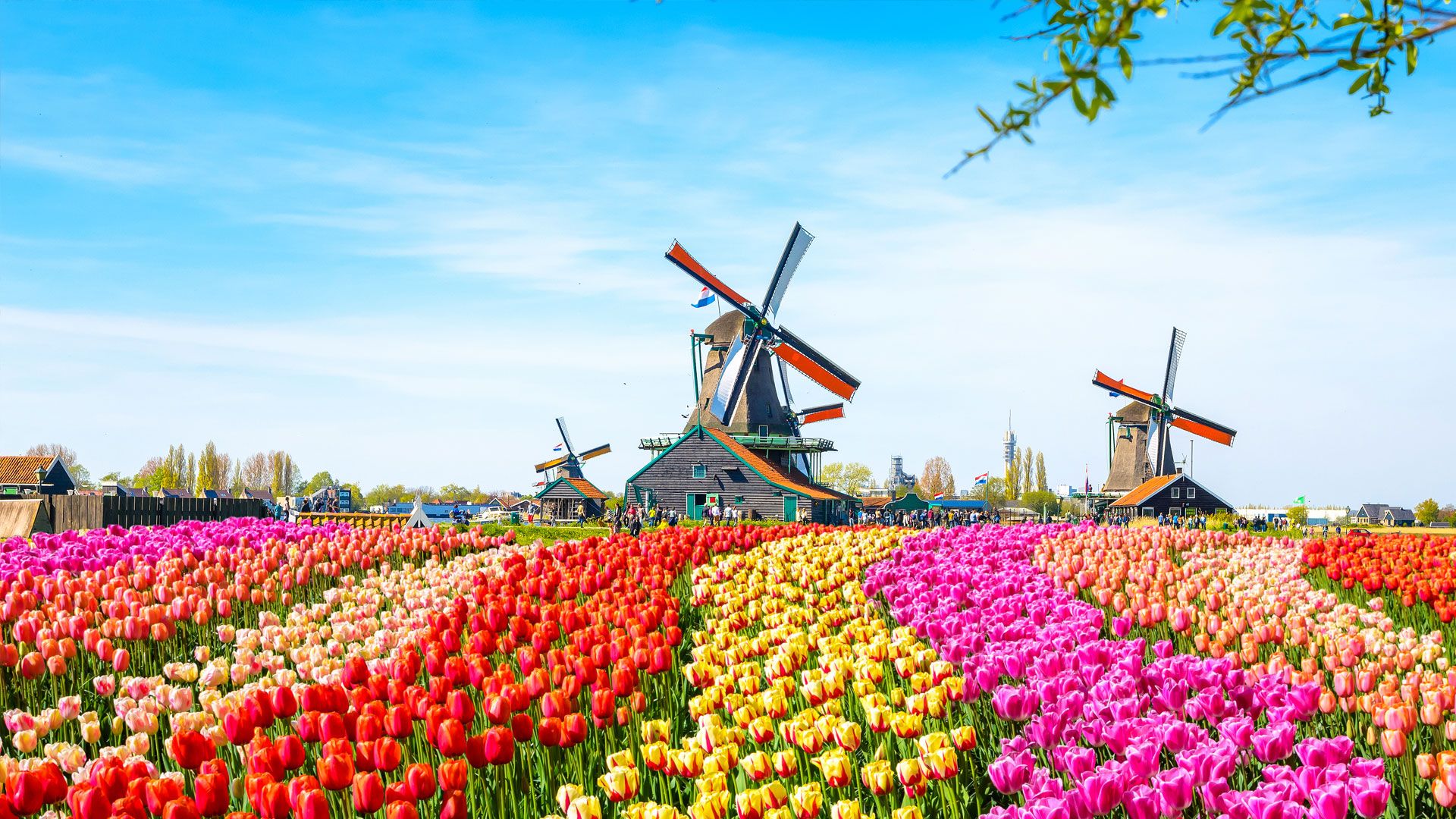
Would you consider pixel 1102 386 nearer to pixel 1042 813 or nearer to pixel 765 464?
pixel 765 464

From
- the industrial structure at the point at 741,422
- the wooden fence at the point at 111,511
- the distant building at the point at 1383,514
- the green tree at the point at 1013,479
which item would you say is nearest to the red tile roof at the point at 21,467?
the industrial structure at the point at 741,422

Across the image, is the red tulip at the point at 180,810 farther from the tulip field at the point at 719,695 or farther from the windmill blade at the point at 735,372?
the windmill blade at the point at 735,372

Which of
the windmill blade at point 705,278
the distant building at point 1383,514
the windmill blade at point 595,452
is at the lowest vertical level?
the distant building at point 1383,514

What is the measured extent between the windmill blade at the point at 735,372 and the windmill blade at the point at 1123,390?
92.7ft

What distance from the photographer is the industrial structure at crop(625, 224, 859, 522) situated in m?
44.3

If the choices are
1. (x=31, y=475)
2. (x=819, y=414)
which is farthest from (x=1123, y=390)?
(x=31, y=475)

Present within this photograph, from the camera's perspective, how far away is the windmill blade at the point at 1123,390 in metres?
63.3

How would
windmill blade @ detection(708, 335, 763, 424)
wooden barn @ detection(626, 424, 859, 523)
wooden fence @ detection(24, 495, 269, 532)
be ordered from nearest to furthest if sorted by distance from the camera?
wooden fence @ detection(24, 495, 269, 532) → wooden barn @ detection(626, 424, 859, 523) → windmill blade @ detection(708, 335, 763, 424)

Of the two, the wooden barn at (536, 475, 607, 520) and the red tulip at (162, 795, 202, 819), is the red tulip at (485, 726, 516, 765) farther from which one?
the wooden barn at (536, 475, 607, 520)

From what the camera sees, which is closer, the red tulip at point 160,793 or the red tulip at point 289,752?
the red tulip at point 160,793

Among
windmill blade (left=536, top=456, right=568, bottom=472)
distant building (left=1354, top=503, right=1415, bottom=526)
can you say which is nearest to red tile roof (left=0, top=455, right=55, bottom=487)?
windmill blade (left=536, top=456, right=568, bottom=472)

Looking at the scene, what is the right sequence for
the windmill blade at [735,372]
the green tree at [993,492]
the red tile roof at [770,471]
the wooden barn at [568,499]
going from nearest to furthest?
the red tile roof at [770,471], the windmill blade at [735,372], the wooden barn at [568,499], the green tree at [993,492]

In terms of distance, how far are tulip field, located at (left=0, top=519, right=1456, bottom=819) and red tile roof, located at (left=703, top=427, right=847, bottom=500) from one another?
32.5 metres

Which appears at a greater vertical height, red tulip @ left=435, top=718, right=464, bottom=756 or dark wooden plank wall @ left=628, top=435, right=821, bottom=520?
dark wooden plank wall @ left=628, top=435, right=821, bottom=520
